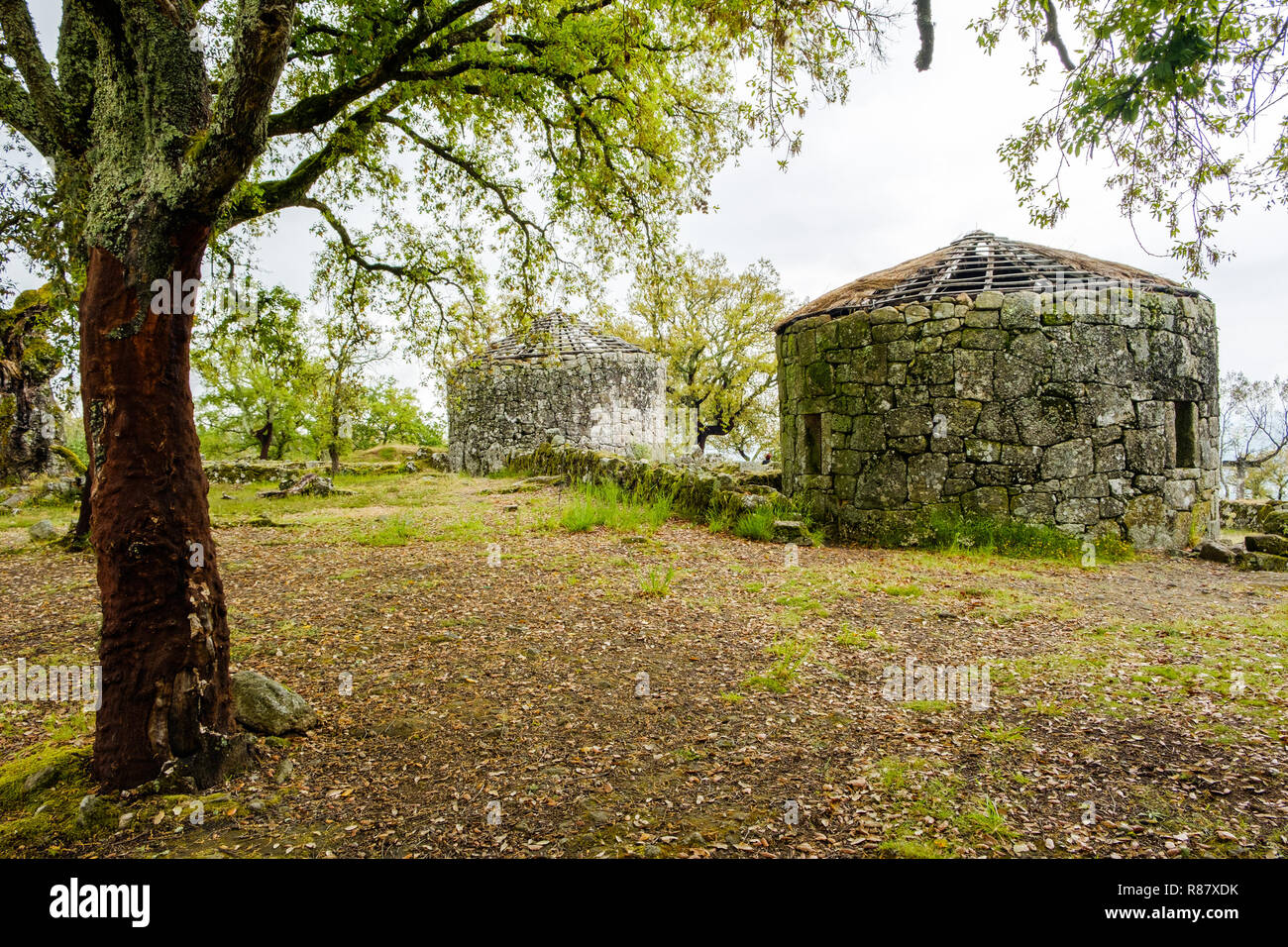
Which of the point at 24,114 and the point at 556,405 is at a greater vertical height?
the point at 24,114

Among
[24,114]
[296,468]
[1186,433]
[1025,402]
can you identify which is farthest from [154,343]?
[296,468]

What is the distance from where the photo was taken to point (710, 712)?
13.3 ft

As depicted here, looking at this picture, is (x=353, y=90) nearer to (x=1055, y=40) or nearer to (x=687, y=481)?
(x=1055, y=40)

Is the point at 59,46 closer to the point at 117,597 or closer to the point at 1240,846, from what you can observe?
the point at 117,597

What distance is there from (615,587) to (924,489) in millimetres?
5406

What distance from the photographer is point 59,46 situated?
3.35 m

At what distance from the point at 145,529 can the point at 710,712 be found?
3.13 m

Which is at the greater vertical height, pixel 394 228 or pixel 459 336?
pixel 394 228

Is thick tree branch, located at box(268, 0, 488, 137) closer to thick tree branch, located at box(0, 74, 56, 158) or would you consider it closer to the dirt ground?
thick tree branch, located at box(0, 74, 56, 158)

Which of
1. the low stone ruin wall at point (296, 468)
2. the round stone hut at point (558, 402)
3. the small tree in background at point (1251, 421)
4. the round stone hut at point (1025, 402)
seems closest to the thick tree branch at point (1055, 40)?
the round stone hut at point (1025, 402)

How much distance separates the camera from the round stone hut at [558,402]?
1897cm
